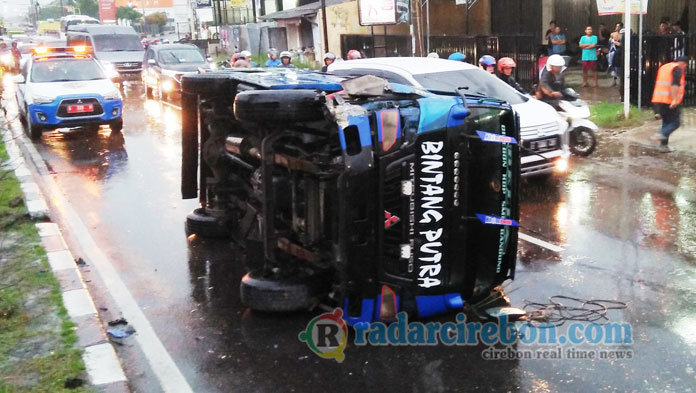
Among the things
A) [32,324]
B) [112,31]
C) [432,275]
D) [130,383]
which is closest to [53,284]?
[32,324]

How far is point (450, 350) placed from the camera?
18.5 ft

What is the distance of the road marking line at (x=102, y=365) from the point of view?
5203 mm

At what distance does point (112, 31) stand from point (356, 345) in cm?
2943

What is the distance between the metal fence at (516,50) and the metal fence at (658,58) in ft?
11.1

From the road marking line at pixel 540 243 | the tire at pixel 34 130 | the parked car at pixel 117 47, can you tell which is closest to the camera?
the road marking line at pixel 540 243

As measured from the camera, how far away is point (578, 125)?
12406mm

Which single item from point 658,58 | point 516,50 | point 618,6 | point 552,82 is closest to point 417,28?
point 516,50

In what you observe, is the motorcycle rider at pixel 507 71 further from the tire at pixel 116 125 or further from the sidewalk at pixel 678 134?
the tire at pixel 116 125

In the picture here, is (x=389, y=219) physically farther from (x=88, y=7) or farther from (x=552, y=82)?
(x=88, y=7)

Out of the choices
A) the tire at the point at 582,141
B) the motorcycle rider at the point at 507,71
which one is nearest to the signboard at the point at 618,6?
the motorcycle rider at the point at 507,71

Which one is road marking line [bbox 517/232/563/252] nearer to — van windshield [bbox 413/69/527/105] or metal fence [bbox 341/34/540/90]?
van windshield [bbox 413/69/527/105]

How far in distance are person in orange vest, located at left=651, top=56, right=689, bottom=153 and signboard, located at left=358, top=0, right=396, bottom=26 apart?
11.7 m

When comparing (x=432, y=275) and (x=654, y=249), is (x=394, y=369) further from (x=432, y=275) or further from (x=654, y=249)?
(x=654, y=249)

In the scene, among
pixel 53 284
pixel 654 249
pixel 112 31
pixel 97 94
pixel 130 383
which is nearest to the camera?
pixel 130 383
